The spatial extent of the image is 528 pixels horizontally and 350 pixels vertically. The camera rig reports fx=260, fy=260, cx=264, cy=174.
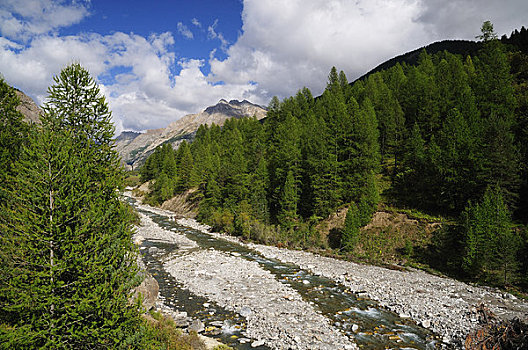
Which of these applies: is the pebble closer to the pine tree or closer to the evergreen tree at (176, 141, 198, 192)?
the pine tree

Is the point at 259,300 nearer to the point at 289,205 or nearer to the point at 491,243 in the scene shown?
the point at 491,243

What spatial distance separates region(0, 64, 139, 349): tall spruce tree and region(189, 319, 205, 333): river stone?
6.79m

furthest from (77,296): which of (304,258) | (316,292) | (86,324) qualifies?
(304,258)

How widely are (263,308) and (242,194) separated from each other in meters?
32.4

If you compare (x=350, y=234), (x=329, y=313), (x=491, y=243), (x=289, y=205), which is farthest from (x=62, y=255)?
(x=289, y=205)

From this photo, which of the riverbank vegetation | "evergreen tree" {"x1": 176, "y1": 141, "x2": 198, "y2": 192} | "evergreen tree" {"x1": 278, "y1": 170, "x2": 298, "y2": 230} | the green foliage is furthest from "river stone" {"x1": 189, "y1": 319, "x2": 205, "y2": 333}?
"evergreen tree" {"x1": 176, "y1": 141, "x2": 198, "y2": 192}

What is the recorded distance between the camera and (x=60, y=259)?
21.0 ft

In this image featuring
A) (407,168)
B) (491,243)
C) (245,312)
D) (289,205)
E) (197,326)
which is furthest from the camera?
(407,168)

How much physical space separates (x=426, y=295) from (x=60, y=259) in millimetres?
21718

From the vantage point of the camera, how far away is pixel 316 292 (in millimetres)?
19422

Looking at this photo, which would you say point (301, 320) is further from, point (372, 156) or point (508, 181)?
point (372, 156)

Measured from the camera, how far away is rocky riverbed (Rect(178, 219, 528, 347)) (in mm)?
14695

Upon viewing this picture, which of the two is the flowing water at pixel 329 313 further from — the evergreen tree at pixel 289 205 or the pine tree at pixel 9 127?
the evergreen tree at pixel 289 205

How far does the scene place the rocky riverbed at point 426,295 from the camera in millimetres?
14695
